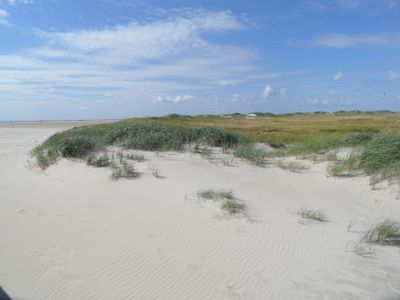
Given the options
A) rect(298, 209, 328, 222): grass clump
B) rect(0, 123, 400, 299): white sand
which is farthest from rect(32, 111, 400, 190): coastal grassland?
rect(298, 209, 328, 222): grass clump

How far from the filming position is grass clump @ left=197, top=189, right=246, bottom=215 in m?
6.49

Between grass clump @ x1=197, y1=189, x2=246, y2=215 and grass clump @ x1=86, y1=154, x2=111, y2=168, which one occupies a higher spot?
grass clump @ x1=86, y1=154, x2=111, y2=168

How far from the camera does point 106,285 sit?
→ 14.2ft

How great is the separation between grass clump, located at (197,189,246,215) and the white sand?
164 millimetres

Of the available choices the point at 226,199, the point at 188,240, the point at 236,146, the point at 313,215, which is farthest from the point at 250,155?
the point at 188,240

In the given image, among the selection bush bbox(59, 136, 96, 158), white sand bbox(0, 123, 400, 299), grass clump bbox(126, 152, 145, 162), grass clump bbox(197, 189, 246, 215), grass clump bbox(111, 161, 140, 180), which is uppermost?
A: bush bbox(59, 136, 96, 158)

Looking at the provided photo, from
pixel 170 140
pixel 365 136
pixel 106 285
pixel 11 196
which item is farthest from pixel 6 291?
pixel 365 136

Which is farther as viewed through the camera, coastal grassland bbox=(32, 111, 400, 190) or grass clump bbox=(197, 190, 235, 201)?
coastal grassland bbox=(32, 111, 400, 190)

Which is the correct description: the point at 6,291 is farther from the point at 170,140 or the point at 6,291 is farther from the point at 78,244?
the point at 170,140

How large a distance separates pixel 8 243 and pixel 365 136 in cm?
991

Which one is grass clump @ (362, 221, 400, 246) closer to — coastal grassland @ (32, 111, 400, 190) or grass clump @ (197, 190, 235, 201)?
grass clump @ (197, 190, 235, 201)

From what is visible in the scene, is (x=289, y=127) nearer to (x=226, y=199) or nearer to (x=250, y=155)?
(x=250, y=155)

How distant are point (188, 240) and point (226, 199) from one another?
1624mm

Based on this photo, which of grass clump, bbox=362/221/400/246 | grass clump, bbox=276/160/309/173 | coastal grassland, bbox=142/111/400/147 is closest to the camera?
grass clump, bbox=362/221/400/246
